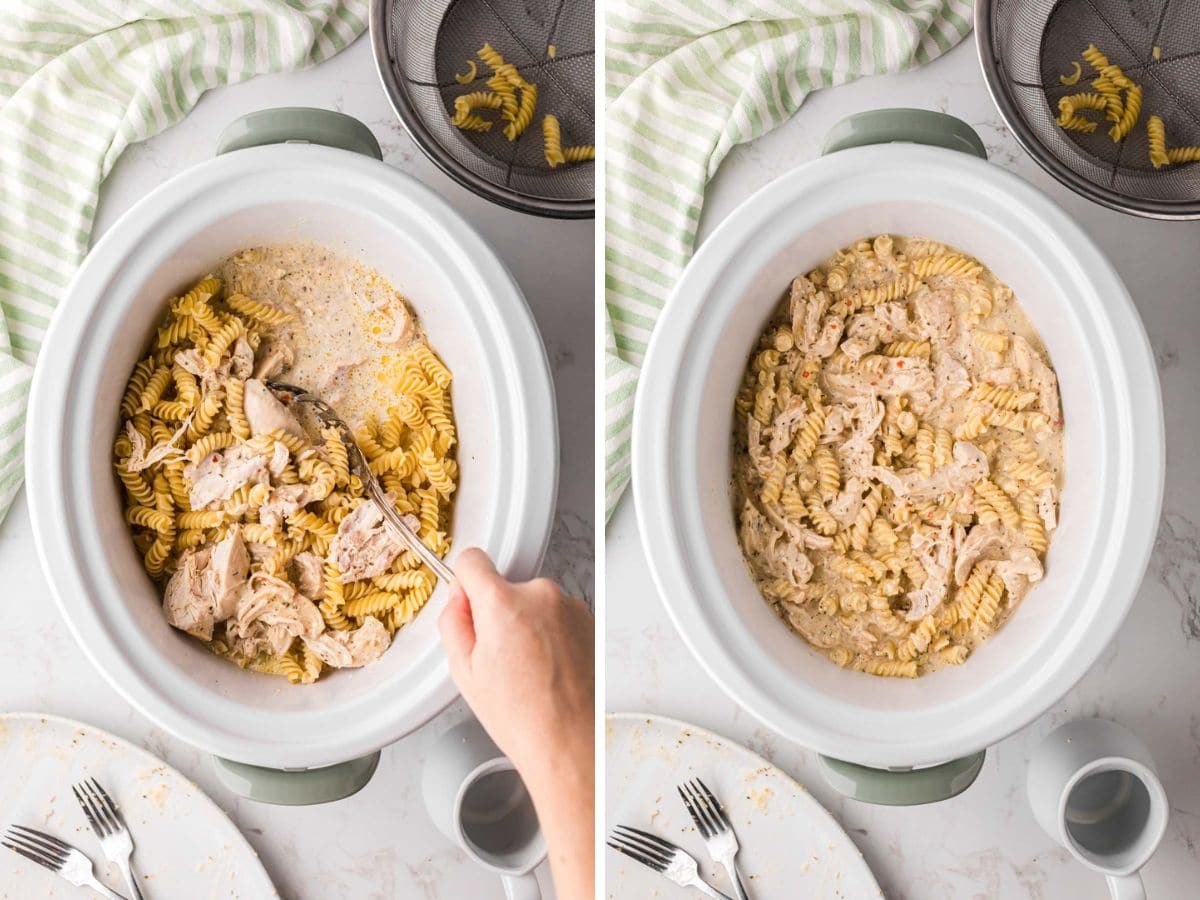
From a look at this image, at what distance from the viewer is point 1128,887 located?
586mm

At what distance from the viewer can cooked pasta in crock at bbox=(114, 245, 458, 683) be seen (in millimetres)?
656

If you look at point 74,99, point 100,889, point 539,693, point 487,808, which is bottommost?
point 100,889

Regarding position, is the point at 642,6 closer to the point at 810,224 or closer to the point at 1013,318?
the point at 810,224

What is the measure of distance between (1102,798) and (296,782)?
548mm

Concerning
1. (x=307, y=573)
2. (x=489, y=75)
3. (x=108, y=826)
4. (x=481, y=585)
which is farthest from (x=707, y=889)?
(x=489, y=75)

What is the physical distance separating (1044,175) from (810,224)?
21cm

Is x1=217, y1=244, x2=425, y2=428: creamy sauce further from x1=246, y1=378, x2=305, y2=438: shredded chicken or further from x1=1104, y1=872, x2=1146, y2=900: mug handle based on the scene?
x1=1104, y1=872, x2=1146, y2=900: mug handle

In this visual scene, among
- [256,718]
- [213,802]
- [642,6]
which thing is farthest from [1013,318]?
[213,802]

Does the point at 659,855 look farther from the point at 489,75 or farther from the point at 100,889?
the point at 489,75

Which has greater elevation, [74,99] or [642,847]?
[74,99]

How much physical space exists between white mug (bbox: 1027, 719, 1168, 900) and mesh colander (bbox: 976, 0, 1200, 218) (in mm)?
369

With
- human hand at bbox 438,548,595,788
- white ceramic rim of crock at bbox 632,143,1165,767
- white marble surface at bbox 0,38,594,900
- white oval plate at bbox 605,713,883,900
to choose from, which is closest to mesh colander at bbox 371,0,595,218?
white marble surface at bbox 0,38,594,900

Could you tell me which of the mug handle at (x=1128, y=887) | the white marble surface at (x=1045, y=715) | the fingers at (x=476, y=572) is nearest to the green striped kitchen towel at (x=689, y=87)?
the white marble surface at (x=1045, y=715)

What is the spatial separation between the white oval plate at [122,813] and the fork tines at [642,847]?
28 cm
